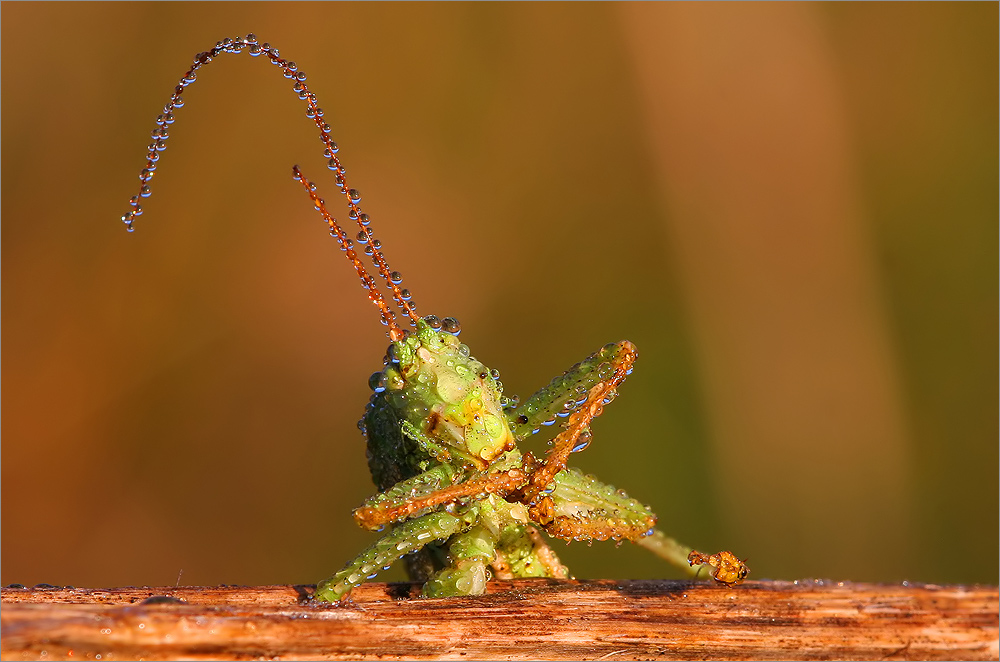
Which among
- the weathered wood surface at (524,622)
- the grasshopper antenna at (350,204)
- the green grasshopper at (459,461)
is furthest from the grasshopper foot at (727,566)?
the grasshopper antenna at (350,204)

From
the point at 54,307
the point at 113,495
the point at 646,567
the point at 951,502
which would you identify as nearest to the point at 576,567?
the point at 646,567

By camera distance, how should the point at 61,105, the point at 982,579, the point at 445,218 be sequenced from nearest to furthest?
the point at 982,579
the point at 61,105
the point at 445,218

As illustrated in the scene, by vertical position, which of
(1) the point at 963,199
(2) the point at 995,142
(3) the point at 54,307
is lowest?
(3) the point at 54,307

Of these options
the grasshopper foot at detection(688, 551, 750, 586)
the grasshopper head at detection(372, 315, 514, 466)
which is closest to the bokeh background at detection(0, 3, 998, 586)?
the grasshopper foot at detection(688, 551, 750, 586)

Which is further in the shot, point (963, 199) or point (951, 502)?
point (963, 199)

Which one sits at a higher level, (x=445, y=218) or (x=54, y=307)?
(x=445, y=218)

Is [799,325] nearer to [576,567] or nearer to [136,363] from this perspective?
[576,567]

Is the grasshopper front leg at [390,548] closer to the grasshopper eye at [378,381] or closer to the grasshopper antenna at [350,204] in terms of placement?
the grasshopper eye at [378,381]

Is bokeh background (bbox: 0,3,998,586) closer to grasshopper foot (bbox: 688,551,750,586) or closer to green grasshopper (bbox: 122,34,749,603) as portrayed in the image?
green grasshopper (bbox: 122,34,749,603)
